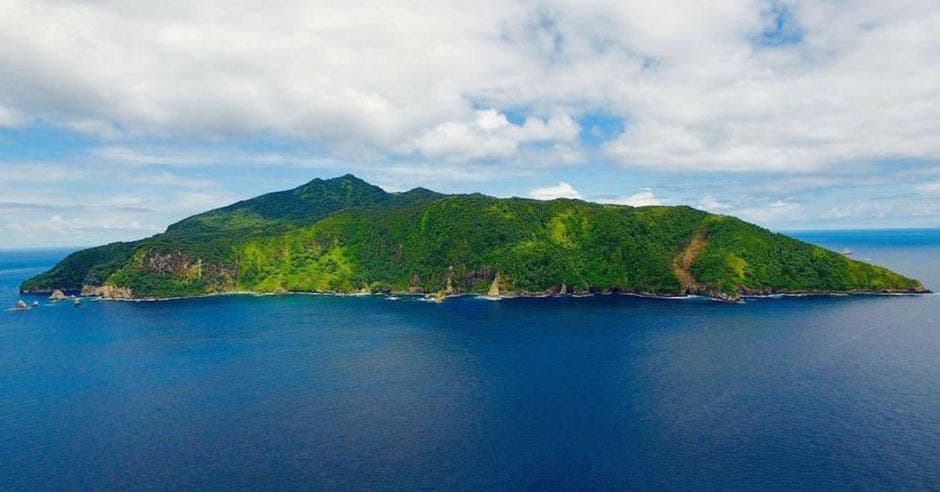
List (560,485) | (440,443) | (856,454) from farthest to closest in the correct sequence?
(440,443) → (856,454) → (560,485)

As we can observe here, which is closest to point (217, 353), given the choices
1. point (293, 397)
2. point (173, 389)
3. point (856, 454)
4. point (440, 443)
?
point (173, 389)

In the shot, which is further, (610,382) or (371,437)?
(610,382)

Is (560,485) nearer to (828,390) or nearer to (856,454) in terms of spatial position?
(856,454)

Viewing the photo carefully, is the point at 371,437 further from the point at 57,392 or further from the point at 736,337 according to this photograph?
the point at 736,337

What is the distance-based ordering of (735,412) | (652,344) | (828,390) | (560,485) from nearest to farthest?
(560,485), (735,412), (828,390), (652,344)

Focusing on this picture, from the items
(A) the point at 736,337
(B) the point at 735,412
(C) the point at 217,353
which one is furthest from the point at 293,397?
(A) the point at 736,337

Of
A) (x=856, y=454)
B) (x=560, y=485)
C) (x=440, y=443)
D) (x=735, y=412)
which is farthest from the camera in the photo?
(x=735, y=412)
